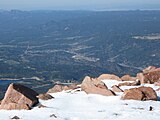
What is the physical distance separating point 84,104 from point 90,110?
2174 mm

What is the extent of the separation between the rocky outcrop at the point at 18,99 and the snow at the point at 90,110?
0.70 meters

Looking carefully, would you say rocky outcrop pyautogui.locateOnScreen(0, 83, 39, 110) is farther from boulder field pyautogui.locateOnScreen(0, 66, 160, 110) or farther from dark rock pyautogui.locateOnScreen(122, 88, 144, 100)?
dark rock pyautogui.locateOnScreen(122, 88, 144, 100)

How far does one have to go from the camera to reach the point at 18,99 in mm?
33438

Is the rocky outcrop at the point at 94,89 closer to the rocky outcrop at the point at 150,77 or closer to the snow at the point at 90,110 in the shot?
the snow at the point at 90,110

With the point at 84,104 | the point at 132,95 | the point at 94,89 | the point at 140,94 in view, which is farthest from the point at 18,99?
the point at 140,94

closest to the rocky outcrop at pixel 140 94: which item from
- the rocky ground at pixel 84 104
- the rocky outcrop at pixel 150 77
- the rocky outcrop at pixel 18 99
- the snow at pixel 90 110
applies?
the rocky ground at pixel 84 104

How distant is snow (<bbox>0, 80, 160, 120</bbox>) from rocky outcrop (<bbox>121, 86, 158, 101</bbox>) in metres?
0.57

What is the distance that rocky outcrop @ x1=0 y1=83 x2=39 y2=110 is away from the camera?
3281 centimetres

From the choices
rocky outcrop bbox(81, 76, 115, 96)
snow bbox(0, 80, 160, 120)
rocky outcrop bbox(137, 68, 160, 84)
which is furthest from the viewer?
rocky outcrop bbox(137, 68, 160, 84)

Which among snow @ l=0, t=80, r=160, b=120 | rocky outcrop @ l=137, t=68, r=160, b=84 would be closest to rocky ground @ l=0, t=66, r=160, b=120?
snow @ l=0, t=80, r=160, b=120

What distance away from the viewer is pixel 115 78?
4922 cm

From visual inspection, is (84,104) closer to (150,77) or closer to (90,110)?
(90,110)

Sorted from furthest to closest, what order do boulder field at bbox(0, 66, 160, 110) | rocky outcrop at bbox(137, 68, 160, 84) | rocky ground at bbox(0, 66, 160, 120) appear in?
rocky outcrop at bbox(137, 68, 160, 84) → boulder field at bbox(0, 66, 160, 110) → rocky ground at bbox(0, 66, 160, 120)

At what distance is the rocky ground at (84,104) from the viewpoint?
101ft
